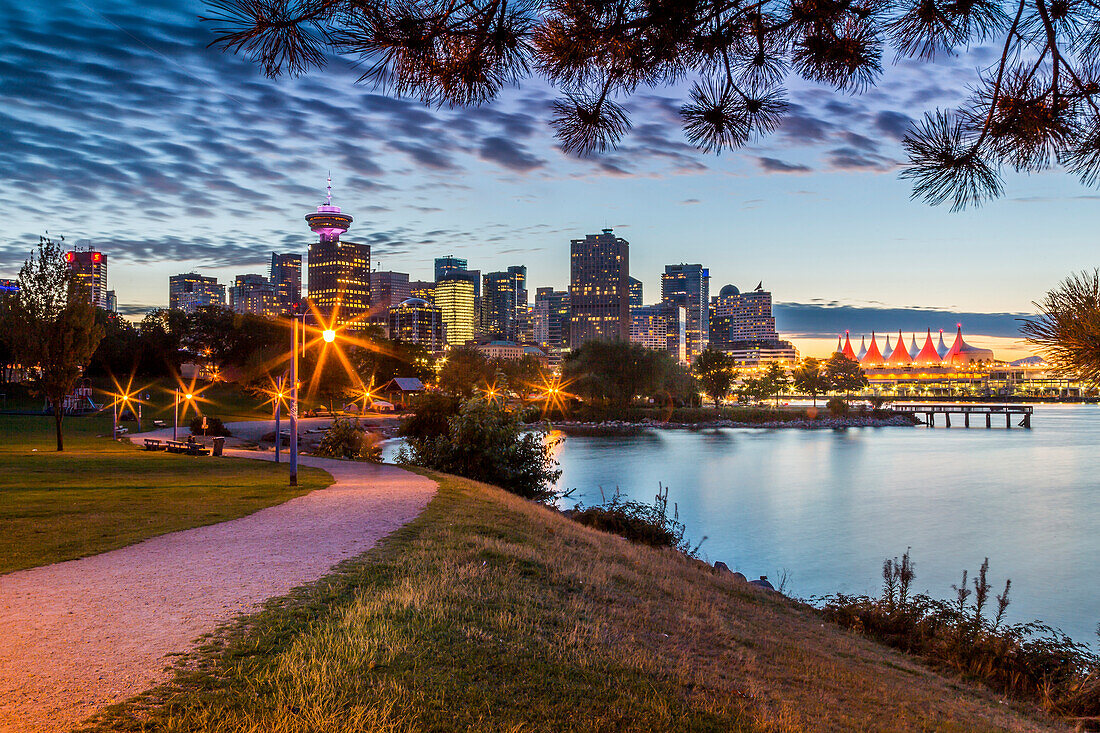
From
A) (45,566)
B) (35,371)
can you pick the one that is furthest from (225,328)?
(45,566)

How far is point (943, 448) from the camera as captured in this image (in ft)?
194

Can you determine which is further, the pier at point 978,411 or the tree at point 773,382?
the tree at point 773,382

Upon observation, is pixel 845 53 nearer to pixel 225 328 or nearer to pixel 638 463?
pixel 638 463

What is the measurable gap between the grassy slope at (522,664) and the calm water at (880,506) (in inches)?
423

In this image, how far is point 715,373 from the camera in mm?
96062

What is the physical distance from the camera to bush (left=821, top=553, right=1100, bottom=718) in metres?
8.95

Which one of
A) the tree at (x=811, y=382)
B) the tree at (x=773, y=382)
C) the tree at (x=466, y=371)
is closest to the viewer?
the tree at (x=466, y=371)

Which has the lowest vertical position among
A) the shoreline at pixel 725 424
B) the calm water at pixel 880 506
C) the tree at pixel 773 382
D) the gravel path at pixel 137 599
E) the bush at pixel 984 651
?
the calm water at pixel 880 506

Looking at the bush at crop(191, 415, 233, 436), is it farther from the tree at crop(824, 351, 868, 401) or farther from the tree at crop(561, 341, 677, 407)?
the tree at crop(824, 351, 868, 401)

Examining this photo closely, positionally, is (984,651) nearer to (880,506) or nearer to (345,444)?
(345,444)


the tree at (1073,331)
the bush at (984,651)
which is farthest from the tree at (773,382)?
the tree at (1073,331)

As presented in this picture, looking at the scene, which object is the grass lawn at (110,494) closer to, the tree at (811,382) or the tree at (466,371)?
the tree at (466,371)

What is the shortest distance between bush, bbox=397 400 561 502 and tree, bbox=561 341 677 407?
189ft

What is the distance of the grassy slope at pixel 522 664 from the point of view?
15.9 ft
